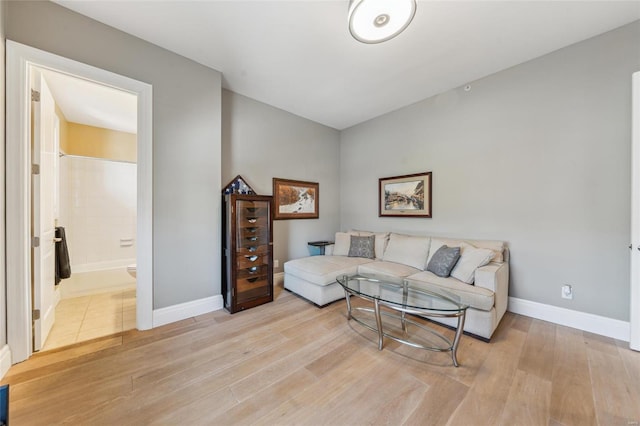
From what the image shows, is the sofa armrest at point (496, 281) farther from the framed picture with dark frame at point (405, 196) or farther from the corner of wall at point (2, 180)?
the corner of wall at point (2, 180)

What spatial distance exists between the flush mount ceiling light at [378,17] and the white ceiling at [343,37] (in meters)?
0.30

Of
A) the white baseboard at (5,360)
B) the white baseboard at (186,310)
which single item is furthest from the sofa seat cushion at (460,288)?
the white baseboard at (5,360)

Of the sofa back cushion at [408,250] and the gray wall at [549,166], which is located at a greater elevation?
the gray wall at [549,166]

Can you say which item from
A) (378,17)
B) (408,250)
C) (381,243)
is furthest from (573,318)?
(378,17)

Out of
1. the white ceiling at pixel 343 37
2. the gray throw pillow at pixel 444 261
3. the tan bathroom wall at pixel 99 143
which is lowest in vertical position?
the gray throw pillow at pixel 444 261

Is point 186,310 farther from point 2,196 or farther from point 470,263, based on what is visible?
point 470,263

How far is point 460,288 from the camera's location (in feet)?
7.36

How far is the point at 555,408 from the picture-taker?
4.47ft

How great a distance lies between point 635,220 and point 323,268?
113 inches

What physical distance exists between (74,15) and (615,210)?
16.6 ft

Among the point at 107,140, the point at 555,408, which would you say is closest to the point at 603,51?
the point at 555,408

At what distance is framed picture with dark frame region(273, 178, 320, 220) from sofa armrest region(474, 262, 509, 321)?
104 inches

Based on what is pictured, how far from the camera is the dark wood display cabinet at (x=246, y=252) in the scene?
8.73 feet

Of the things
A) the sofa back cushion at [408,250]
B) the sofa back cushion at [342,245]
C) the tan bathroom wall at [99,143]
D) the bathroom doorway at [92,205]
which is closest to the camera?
the bathroom doorway at [92,205]
